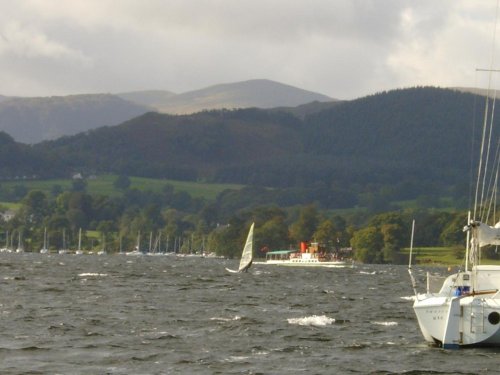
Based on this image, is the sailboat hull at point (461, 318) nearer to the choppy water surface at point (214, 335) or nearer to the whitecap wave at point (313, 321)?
the choppy water surface at point (214, 335)

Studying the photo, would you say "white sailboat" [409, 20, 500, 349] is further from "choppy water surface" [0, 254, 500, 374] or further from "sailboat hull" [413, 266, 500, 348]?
"choppy water surface" [0, 254, 500, 374]

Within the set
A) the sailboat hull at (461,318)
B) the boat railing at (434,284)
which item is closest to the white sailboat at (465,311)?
the sailboat hull at (461,318)

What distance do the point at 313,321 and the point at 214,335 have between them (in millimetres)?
10866

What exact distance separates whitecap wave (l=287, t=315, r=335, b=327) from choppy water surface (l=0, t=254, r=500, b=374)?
6cm

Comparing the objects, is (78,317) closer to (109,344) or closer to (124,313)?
(124,313)

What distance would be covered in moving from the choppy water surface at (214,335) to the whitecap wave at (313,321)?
0.19 ft

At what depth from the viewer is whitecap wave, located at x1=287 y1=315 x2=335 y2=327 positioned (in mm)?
76125

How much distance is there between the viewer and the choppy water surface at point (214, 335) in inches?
2181

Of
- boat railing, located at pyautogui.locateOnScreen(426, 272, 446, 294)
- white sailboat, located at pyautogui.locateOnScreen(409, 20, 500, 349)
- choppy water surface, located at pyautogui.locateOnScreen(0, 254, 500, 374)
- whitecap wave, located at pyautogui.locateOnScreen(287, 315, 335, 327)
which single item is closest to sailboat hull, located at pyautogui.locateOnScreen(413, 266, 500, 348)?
white sailboat, located at pyautogui.locateOnScreen(409, 20, 500, 349)

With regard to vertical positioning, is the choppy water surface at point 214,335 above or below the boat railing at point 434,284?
below

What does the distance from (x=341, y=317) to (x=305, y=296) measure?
28.2 meters

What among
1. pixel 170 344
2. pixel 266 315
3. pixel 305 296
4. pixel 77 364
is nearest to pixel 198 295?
pixel 305 296

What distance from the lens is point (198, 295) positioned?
107 metres

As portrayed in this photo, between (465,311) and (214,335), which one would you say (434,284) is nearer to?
(465,311)
